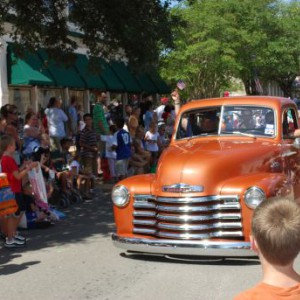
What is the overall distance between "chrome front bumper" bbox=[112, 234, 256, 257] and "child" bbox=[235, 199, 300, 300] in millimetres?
3969

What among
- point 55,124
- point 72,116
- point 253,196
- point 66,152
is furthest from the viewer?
point 72,116

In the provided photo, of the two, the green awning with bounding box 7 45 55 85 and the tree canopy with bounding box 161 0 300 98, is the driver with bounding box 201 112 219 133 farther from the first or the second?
the tree canopy with bounding box 161 0 300 98

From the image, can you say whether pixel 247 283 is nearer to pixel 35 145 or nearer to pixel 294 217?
pixel 294 217

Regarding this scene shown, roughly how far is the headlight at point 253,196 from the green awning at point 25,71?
12682mm

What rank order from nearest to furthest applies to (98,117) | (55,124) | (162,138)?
1. (55,124)
2. (98,117)
3. (162,138)

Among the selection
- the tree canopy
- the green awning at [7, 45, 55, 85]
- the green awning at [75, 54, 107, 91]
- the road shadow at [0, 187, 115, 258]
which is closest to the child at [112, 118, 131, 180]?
the road shadow at [0, 187, 115, 258]

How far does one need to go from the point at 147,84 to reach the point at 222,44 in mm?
6611

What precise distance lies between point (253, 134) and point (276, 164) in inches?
27.2

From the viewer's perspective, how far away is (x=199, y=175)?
6.60m

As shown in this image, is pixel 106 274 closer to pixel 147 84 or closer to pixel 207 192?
pixel 207 192

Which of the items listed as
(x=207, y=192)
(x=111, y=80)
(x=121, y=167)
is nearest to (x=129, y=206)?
(x=207, y=192)


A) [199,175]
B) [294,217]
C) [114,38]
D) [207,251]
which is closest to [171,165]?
[199,175]

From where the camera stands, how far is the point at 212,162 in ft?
22.3

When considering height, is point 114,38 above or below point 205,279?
above
